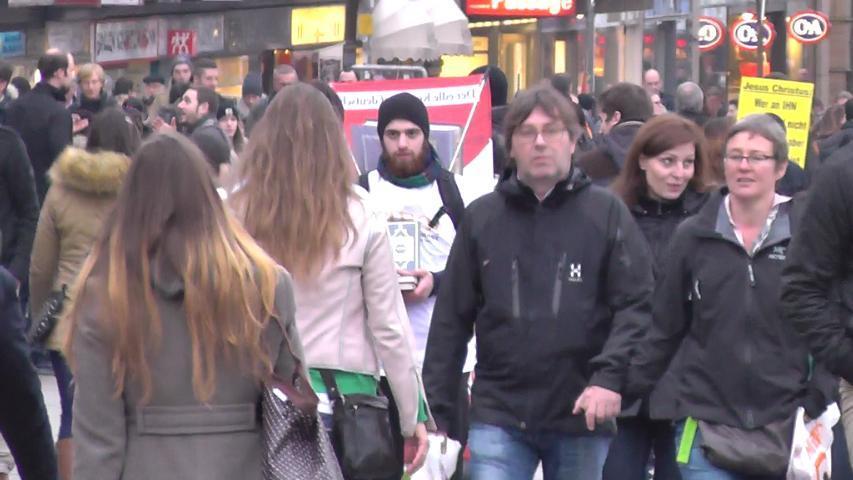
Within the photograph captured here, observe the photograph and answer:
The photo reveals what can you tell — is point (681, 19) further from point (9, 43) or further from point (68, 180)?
point (68, 180)

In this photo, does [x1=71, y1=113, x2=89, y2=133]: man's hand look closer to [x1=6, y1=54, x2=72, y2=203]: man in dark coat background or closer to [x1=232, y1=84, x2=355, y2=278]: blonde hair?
[x1=6, y1=54, x2=72, y2=203]: man in dark coat background

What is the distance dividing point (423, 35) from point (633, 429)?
1403cm

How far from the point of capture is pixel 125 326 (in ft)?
14.9

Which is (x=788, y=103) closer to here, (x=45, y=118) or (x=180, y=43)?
(x=45, y=118)

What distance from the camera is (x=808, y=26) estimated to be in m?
45.5

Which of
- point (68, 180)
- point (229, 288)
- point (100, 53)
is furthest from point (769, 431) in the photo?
point (100, 53)

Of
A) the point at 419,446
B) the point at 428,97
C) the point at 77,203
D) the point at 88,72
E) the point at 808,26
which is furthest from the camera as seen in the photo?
the point at 808,26

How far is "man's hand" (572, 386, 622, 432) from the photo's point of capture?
19.8 feet

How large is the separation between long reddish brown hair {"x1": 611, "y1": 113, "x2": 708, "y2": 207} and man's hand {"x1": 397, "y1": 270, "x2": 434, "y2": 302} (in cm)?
86

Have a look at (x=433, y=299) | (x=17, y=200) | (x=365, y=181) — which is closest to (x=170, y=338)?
(x=433, y=299)

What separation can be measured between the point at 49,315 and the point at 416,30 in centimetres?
1293

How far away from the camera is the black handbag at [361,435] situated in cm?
598

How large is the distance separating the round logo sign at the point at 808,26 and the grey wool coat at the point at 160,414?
41658mm

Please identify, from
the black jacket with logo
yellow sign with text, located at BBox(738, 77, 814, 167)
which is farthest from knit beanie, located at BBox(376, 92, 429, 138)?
yellow sign with text, located at BBox(738, 77, 814, 167)
